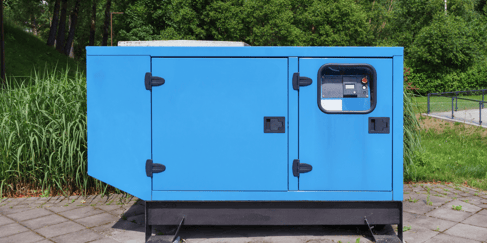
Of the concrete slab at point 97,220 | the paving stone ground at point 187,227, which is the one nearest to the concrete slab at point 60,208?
the paving stone ground at point 187,227

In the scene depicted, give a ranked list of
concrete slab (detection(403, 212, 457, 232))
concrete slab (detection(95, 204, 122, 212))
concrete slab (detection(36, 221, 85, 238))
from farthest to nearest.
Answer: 1. concrete slab (detection(95, 204, 122, 212))
2. concrete slab (detection(403, 212, 457, 232))
3. concrete slab (detection(36, 221, 85, 238))

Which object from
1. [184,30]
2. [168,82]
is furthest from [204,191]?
[184,30]

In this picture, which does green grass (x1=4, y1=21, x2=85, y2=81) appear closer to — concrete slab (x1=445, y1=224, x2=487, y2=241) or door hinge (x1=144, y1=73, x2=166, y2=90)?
door hinge (x1=144, y1=73, x2=166, y2=90)

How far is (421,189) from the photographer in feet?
18.0

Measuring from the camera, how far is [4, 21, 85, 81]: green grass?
17.6 meters

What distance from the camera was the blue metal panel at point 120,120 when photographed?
344 cm

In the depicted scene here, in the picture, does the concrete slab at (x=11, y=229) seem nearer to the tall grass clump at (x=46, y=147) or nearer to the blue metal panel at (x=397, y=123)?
the tall grass clump at (x=46, y=147)

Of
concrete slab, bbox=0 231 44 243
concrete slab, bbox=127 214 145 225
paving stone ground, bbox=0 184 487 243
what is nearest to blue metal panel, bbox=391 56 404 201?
paving stone ground, bbox=0 184 487 243

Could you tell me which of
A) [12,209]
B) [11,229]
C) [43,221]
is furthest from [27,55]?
[11,229]

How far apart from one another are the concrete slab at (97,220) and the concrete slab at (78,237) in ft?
0.68

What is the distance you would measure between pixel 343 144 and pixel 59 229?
2.82 meters

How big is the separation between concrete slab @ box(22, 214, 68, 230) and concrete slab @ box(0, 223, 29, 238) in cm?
7

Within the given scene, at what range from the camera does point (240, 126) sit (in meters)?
3.44

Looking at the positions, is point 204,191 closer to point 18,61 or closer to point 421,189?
point 421,189
